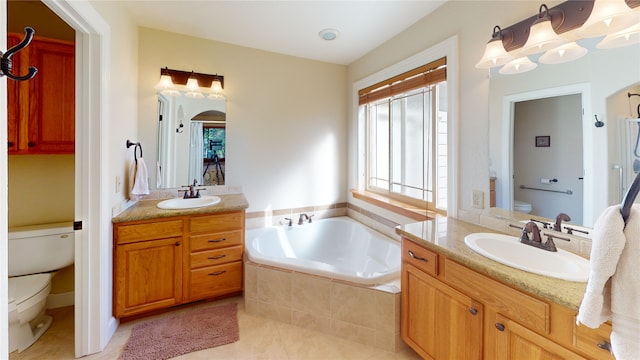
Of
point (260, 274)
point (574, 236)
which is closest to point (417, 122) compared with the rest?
point (574, 236)

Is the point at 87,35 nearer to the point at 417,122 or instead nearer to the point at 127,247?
the point at 127,247

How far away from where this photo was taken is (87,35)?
1.57 m

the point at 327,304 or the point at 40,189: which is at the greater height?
the point at 40,189

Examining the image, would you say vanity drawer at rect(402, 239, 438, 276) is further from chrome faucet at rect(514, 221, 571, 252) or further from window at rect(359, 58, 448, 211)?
window at rect(359, 58, 448, 211)

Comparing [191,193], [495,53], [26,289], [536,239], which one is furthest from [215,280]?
[495,53]

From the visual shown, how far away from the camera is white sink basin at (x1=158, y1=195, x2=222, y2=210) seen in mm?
2253

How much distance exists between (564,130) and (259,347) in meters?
2.17

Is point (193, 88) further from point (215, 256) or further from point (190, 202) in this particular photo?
point (215, 256)

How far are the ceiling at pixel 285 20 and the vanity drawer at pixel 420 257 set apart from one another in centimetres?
172

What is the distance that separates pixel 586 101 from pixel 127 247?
2822 mm

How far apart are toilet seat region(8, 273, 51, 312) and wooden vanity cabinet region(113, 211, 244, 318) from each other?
0.42 m

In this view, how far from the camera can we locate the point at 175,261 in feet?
6.58

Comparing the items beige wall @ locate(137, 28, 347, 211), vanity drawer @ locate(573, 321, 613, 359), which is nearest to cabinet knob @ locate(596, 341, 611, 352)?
vanity drawer @ locate(573, 321, 613, 359)

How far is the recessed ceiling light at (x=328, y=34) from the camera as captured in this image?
236cm
